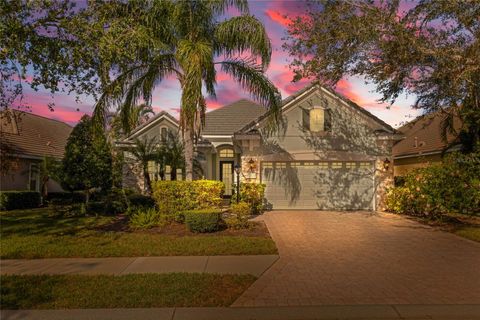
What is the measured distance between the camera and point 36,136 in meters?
24.2

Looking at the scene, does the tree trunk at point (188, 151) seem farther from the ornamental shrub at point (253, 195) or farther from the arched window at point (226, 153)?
the arched window at point (226, 153)

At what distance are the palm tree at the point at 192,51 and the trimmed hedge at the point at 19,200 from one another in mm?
8892

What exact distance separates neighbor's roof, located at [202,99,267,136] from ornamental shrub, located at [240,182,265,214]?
5821 mm

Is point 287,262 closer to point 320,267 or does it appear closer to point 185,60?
point 320,267

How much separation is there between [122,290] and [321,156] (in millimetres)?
12744

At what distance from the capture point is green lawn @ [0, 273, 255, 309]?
18.4ft

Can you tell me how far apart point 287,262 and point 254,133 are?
937 cm

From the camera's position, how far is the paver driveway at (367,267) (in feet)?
19.7

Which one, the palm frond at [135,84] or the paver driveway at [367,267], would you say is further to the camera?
the palm frond at [135,84]

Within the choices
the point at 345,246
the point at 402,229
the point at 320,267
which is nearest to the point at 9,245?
the point at 320,267

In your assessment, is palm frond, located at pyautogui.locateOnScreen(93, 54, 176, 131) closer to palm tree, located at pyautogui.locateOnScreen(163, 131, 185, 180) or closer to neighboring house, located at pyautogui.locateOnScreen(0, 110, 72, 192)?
palm tree, located at pyautogui.locateOnScreen(163, 131, 185, 180)

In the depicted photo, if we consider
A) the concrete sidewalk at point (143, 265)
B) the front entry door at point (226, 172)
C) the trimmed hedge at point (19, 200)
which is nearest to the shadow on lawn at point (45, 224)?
the trimmed hedge at point (19, 200)

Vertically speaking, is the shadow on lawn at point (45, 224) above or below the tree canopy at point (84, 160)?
below

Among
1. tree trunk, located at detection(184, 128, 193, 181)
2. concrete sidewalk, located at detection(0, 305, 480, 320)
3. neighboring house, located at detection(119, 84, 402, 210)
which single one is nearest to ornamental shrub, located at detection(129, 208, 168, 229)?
tree trunk, located at detection(184, 128, 193, 181)
